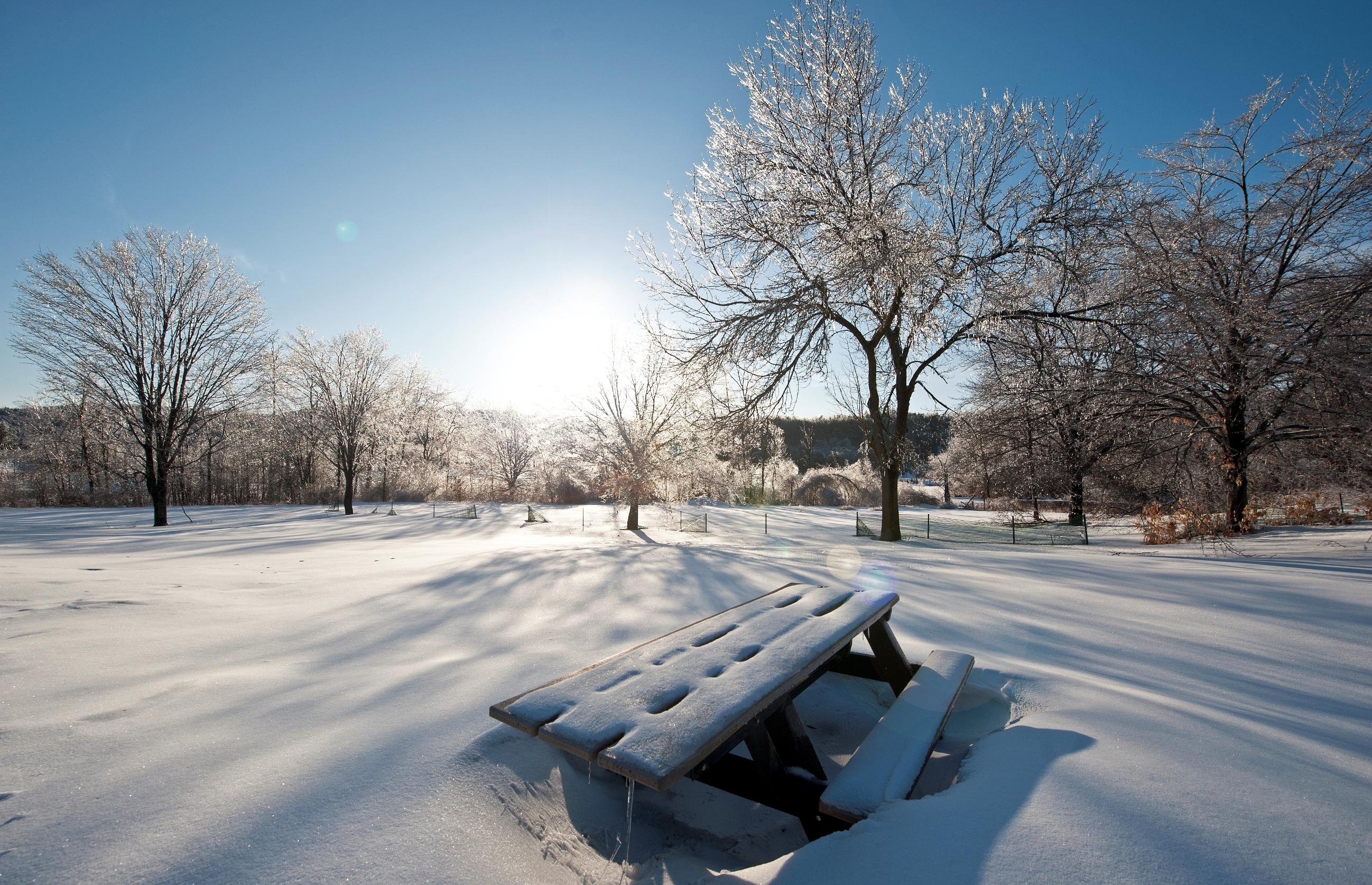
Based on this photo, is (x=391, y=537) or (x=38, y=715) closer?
(x=38, y=715)

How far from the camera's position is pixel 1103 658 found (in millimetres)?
A: 3205

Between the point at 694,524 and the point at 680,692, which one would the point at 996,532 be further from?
the point at 680,692

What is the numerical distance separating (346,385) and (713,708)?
28.6m

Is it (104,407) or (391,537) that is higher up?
(104,407)

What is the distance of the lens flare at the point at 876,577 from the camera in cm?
507

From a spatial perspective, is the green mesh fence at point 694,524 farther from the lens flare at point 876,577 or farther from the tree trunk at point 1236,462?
the tree trunk at point 1236,462

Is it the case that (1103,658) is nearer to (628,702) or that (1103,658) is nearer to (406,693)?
(628,702)

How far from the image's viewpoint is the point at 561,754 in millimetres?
2070

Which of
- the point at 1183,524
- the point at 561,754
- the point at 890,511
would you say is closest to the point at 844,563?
the point at 890,511

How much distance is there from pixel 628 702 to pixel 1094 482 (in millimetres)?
16283

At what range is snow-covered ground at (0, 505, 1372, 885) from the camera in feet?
4.50

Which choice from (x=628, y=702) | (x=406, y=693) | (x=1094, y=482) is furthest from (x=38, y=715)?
(x=1094, y=482)

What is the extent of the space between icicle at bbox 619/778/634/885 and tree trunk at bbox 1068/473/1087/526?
1291cm

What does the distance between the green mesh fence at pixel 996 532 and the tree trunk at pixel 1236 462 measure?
248 cm
